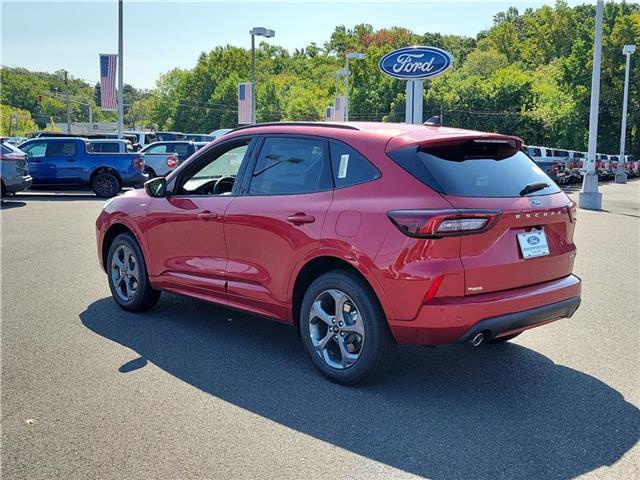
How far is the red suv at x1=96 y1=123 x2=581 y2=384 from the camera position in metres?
4.04

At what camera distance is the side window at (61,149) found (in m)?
19.7

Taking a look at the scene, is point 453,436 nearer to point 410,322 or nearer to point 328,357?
point 410,322

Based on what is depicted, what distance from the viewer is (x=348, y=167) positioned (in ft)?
15.0

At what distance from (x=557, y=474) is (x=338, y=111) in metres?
41.2

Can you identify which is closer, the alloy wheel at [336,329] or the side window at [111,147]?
the alloy wheel at [336,329]

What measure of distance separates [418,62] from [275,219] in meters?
13.8

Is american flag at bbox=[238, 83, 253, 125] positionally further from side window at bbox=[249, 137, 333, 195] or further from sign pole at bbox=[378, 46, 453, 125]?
side window at bbox=[249, 137, 333, 195]


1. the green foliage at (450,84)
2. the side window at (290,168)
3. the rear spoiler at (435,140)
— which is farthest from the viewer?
the green foliage at (450,84)

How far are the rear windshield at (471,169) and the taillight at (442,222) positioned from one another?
17 centimetres

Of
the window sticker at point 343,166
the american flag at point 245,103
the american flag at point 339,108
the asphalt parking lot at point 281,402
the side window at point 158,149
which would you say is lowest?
the asphalt parking lot at point 281,402

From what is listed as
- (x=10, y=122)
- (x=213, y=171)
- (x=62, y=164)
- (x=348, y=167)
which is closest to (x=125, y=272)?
(x=213, y=171)

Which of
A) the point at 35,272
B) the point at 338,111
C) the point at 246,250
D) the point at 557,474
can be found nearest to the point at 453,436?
the point at 557,474

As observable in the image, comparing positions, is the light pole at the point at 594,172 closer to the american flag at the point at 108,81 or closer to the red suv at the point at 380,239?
the red suv at the point at 380,239

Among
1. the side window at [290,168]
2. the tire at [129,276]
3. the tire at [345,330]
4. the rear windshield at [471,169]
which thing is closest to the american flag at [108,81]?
the tire at [129,276]
